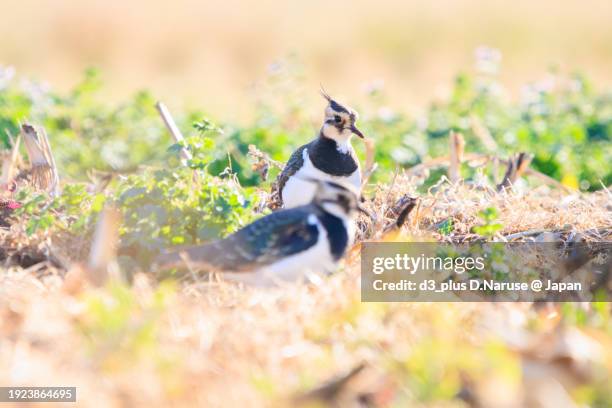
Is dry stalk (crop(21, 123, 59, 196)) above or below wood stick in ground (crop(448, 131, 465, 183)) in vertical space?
below

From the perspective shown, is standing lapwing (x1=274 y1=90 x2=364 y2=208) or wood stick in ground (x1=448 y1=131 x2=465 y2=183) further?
wood stick in ground (x1=448 y1=131 x2=465 y2=183)

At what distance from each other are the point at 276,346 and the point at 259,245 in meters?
1.02

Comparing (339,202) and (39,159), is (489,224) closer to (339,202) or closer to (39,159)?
(339,202)

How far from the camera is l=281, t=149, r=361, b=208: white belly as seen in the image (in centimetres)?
685

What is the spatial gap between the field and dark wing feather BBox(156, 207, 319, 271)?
16 cm

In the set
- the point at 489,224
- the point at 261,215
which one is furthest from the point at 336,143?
the point at 489,224

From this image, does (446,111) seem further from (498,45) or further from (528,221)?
(498,45)

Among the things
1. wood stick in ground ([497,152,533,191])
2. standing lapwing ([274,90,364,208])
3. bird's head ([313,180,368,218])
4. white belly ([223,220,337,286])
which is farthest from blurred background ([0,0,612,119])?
white belly ([223,220,337,286])

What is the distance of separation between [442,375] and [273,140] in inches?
254

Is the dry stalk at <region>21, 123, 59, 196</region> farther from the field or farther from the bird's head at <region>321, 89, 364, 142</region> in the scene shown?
the bird's head at <region>321, 89, 364, 142</region>

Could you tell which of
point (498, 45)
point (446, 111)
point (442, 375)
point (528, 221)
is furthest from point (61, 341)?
point (498, 45)

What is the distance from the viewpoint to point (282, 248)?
5.27 m

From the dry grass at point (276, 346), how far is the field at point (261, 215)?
1 centimetres

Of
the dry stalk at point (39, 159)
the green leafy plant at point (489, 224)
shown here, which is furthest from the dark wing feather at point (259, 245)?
the dry stalk at point (39, 159)
